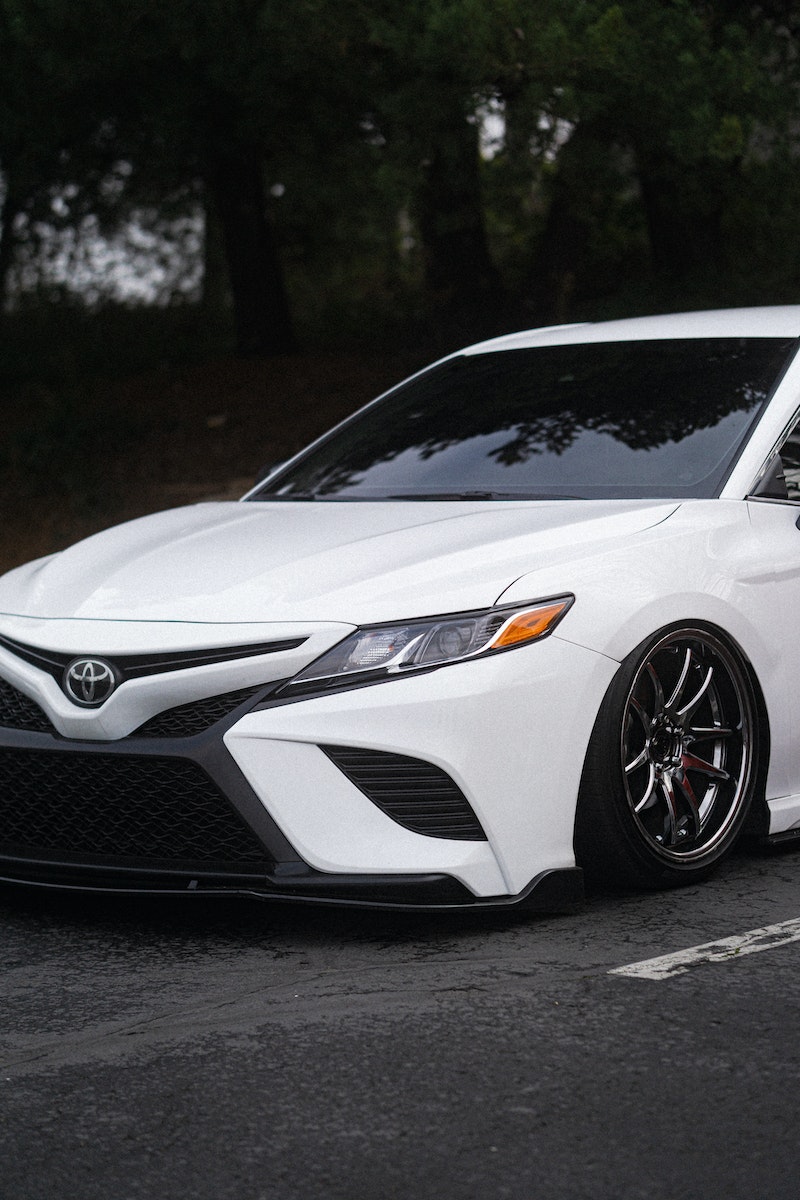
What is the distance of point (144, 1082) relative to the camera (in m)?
3.56

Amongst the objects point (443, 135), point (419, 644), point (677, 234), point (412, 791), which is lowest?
point (412, 791)

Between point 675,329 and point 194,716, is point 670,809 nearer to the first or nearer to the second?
point 194,716

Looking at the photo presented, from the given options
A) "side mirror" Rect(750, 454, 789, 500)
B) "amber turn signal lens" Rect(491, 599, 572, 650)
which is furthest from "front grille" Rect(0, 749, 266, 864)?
"side mirror" Rect(750, 454, 789, 500)

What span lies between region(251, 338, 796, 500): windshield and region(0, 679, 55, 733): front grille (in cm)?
152

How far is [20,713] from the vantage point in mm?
4625

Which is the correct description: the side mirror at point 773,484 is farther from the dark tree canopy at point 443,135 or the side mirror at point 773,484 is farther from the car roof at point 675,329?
the dark tree canopy at point 443,135

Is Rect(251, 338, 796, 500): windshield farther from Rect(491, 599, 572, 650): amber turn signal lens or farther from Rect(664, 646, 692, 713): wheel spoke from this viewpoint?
Rect(491, 599, 572, 650): amber turn signal lens

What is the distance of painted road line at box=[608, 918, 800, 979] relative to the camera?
416 cm

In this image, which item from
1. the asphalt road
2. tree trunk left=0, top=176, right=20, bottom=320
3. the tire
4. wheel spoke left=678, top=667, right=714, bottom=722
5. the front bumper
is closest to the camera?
the asphalt road

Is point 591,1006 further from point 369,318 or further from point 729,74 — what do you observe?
point 369,318

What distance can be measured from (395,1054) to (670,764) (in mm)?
1454

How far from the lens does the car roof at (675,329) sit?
593 centimetres

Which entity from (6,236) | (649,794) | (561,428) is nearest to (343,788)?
(649,794)

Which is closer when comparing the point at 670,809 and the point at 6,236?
the point at 670,809
